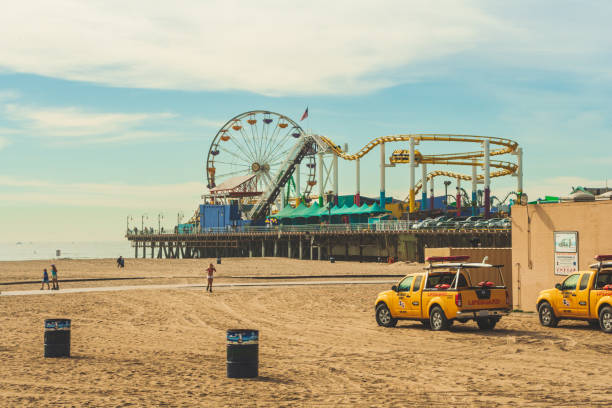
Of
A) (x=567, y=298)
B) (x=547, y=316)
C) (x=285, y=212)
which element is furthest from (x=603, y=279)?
(x=285, y=212)

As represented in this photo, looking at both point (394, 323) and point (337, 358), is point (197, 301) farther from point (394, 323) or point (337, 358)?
point (337, 358)

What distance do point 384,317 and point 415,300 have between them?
138 centimetres

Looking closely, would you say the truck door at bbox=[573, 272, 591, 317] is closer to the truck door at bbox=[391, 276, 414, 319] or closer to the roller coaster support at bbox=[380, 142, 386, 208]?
the truck door at bbox=[391, 276, 414, 319]

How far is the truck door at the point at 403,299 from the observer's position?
20312 mm

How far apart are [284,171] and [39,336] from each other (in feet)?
270

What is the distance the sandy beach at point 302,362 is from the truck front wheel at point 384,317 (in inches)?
10.9

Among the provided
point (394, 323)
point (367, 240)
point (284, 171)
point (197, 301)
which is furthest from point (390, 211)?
point (394, 323)

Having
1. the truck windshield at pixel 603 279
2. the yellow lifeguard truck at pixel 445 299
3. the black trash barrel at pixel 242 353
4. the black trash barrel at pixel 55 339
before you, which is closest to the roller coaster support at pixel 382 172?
the yellow lifeguard truck at pixel 445 299

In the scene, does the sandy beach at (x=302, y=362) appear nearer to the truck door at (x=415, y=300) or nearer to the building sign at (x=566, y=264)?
the truck door at (x=415, y=300)

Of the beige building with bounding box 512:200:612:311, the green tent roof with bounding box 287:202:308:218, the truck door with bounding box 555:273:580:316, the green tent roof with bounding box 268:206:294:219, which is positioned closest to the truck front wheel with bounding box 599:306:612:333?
the truck door with bounding box 555:273:580:316

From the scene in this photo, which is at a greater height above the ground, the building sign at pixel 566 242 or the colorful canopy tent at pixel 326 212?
the colorful canopy tent at pixel 326 212

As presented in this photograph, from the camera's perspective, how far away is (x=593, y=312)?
18828mm

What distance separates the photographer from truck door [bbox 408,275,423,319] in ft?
65.5

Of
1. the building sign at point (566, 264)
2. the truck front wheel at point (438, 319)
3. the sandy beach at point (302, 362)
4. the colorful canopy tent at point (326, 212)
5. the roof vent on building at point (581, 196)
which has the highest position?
the colorful canopy tent at point (326, 212)
